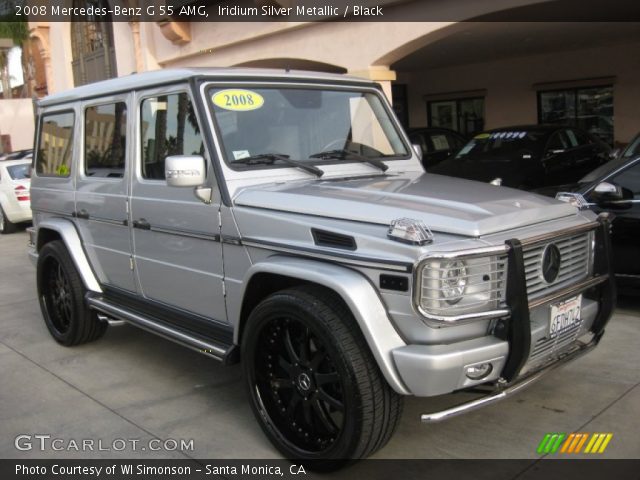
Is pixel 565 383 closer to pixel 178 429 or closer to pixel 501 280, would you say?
pixel 501 280

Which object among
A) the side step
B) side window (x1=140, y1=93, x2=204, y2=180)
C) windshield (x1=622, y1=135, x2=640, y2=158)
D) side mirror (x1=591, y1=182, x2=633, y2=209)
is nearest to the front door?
side window (x1=140, y1=93, x2=204, y2=180)

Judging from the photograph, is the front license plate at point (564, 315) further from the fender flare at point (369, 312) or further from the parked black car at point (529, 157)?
the parked black car at point (529, 157)

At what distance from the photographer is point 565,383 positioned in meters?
4.29

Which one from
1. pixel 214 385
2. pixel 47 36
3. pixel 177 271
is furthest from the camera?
pixel 47 36

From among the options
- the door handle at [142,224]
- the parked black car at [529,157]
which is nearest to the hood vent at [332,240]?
the door handle at [142,224]

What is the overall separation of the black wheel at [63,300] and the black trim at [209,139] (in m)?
2.04

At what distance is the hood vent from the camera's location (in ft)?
9.99

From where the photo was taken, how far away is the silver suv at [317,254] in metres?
2.88

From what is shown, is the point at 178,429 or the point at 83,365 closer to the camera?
the point at 178,429

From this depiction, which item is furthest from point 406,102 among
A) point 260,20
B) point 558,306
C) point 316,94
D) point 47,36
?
point 558,306

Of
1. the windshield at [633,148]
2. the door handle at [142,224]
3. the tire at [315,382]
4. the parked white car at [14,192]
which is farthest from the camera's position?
the parked white car at [14,192]

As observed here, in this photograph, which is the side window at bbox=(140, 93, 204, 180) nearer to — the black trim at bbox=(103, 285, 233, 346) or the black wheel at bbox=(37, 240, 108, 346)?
the black trim at bbox=(103, 285, 233, 346)

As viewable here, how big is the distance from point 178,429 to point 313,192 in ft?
5.46

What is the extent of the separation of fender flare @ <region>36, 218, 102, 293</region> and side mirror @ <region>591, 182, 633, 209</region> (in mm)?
4278
